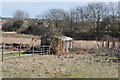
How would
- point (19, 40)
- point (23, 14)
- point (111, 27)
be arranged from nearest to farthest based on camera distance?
point (19, 40)
point (111, 27)
point (23, 14)

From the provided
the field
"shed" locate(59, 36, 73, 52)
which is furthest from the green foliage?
the field

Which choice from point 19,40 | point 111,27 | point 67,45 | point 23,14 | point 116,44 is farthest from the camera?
point 23,14

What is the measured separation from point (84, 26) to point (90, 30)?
138 cm

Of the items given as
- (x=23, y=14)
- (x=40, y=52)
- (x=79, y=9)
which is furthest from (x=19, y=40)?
(x=23, y=14)

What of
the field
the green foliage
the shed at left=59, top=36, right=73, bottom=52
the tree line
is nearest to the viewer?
the field

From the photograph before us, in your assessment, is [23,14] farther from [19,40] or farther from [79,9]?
[19,40]

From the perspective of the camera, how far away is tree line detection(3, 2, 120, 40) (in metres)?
39.6

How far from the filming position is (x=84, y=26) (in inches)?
1583

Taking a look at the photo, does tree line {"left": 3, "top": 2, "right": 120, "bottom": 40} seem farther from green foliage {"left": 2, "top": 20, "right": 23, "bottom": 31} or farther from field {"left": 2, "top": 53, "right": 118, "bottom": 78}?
field {"left": 2, "top": 53, "right": 118, "bottom": 78}

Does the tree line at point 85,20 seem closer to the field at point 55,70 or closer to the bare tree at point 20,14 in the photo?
the bare tree at point 20,14

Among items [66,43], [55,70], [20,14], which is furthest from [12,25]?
[55,70]

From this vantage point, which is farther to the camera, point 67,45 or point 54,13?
point 54,13

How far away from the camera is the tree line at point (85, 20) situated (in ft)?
130

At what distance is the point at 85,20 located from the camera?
4106 centimetres
